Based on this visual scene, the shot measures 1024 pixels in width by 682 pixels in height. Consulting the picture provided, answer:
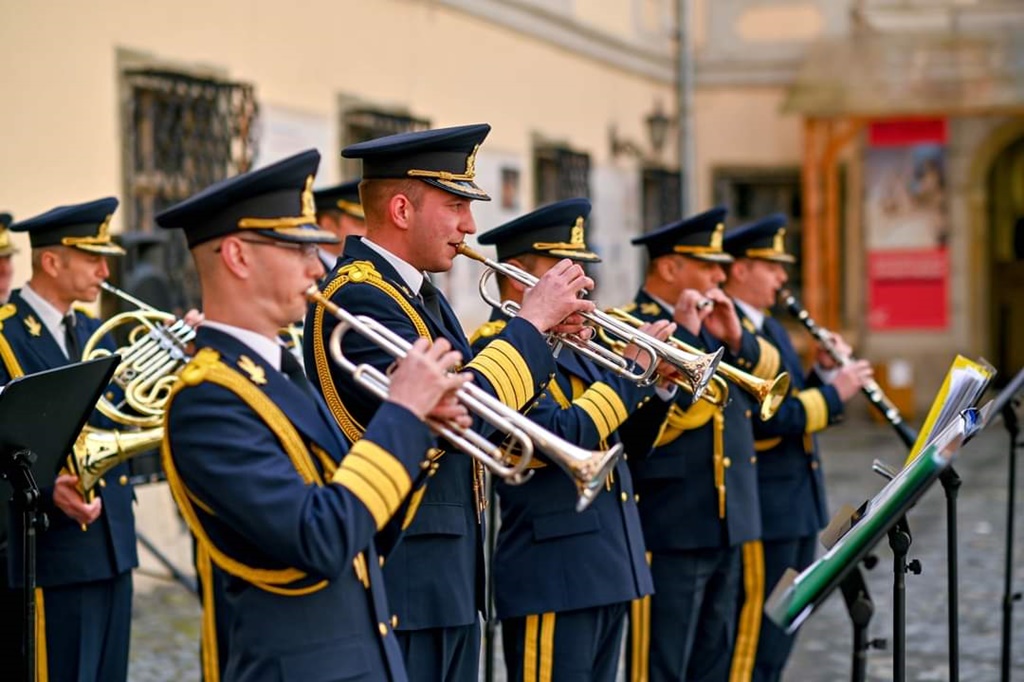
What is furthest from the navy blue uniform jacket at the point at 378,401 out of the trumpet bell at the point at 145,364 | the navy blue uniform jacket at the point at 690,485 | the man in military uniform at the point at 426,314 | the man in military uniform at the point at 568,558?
the navy blue uniform jacket at the point at 690,485

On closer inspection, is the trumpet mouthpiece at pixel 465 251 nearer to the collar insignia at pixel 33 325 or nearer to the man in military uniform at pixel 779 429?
the collar insignia at pixel 33 325

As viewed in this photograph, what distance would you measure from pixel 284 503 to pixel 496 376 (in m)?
0.94

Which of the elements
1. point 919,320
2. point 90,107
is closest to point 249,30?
point 90,107

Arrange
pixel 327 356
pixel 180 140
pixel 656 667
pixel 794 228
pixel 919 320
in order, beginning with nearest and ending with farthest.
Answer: pixel 327 356, pixel 656 667, pixel 180 140, pixel 919 320, pixel 794 228

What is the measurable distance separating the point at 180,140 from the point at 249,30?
1.11 meters

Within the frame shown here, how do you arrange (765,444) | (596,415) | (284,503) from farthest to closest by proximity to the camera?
(765,444) → (596,415) → (284,503)

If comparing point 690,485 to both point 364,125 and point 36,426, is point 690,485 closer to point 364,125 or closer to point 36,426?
point 36,426

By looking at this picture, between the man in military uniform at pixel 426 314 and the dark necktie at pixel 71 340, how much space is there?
1.65 metres

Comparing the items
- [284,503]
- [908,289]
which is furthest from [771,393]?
[908,289]

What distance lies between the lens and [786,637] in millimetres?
6305

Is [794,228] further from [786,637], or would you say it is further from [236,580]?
[236,580]

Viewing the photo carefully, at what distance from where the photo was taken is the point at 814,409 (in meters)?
6.43

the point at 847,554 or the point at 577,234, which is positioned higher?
the point at 577,234

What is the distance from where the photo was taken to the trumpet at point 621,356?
462 centimetres
